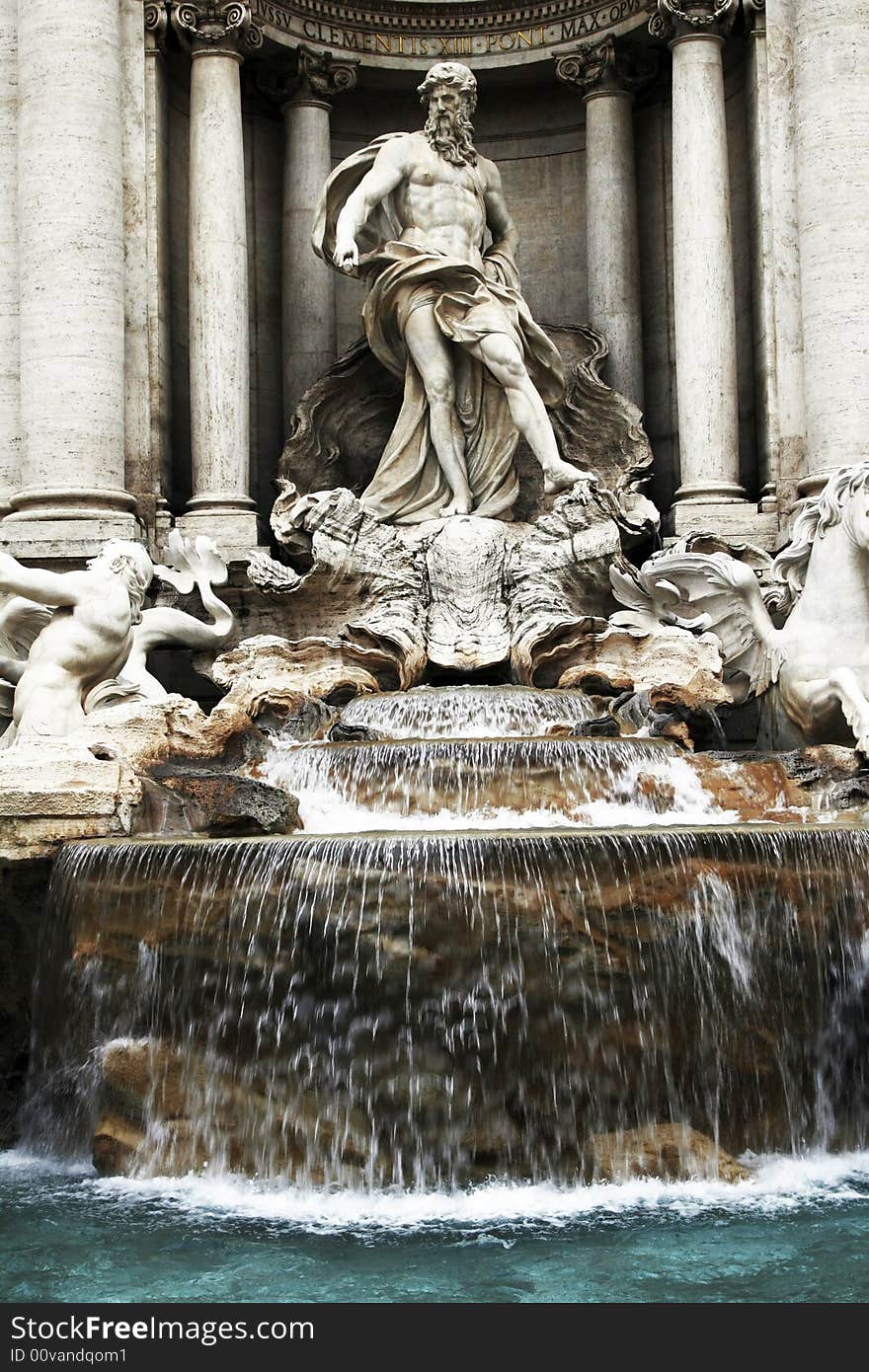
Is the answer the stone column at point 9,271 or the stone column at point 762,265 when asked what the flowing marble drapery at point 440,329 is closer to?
the stone column at point 762,265

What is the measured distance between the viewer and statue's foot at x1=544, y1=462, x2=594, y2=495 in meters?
13.4

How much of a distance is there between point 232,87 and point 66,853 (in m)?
8.34

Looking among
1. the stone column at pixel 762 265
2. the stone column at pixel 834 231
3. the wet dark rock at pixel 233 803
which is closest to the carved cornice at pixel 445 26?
the stone column at pixel 762 265

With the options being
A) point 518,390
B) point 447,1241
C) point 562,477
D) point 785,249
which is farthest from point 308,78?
point 447,1241

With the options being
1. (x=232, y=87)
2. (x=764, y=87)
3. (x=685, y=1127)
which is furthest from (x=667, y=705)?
(x=232, y=87)

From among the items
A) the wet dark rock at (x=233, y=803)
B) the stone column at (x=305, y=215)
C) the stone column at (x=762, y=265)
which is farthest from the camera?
the stone column at (x=305, y=215)

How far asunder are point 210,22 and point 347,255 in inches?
105

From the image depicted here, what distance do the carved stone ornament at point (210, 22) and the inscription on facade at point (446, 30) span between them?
846 millimetres

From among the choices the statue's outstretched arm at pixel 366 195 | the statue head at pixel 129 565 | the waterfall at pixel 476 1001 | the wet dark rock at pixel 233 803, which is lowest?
the waterfall at pixel 476 1001

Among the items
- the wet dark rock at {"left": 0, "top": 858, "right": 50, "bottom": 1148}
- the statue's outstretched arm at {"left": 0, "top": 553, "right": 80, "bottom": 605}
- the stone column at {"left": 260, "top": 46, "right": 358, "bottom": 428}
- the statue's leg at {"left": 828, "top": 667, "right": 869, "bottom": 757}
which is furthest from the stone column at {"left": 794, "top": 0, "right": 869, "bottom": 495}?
the wet dark rock at {"left": 0, "top": 858, "right": 50, "bottom": 1148}

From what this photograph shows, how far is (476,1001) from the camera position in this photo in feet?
24.5

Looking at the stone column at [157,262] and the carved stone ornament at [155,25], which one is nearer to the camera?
the stone column at [157,262]

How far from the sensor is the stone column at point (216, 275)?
1429 centimetres

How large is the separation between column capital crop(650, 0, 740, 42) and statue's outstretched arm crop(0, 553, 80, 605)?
23.5ft
